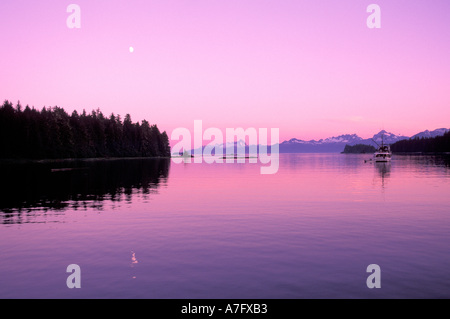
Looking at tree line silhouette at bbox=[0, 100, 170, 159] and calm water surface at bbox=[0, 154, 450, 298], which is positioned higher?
tree line silhouette at bbox=[0, 100, 170, 159]

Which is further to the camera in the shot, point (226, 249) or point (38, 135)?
point (38, 135)

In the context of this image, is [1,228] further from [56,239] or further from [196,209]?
[196,209]

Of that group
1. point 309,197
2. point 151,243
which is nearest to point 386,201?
point 309,197

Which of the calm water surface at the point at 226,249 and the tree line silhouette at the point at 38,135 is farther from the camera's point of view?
the tree line silhouette at the point at 38,135

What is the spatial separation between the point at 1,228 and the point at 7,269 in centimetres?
1047

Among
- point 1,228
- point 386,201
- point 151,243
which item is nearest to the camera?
point 151,243

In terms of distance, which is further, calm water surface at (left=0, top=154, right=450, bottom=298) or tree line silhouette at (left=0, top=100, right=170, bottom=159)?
tree line silhouette at (left=0, top=100, right=170, bottom=159)

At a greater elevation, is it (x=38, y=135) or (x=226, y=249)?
(x=38, y=135)

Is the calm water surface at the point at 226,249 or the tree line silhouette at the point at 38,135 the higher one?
the tree line silhouette at the point at 38,135
